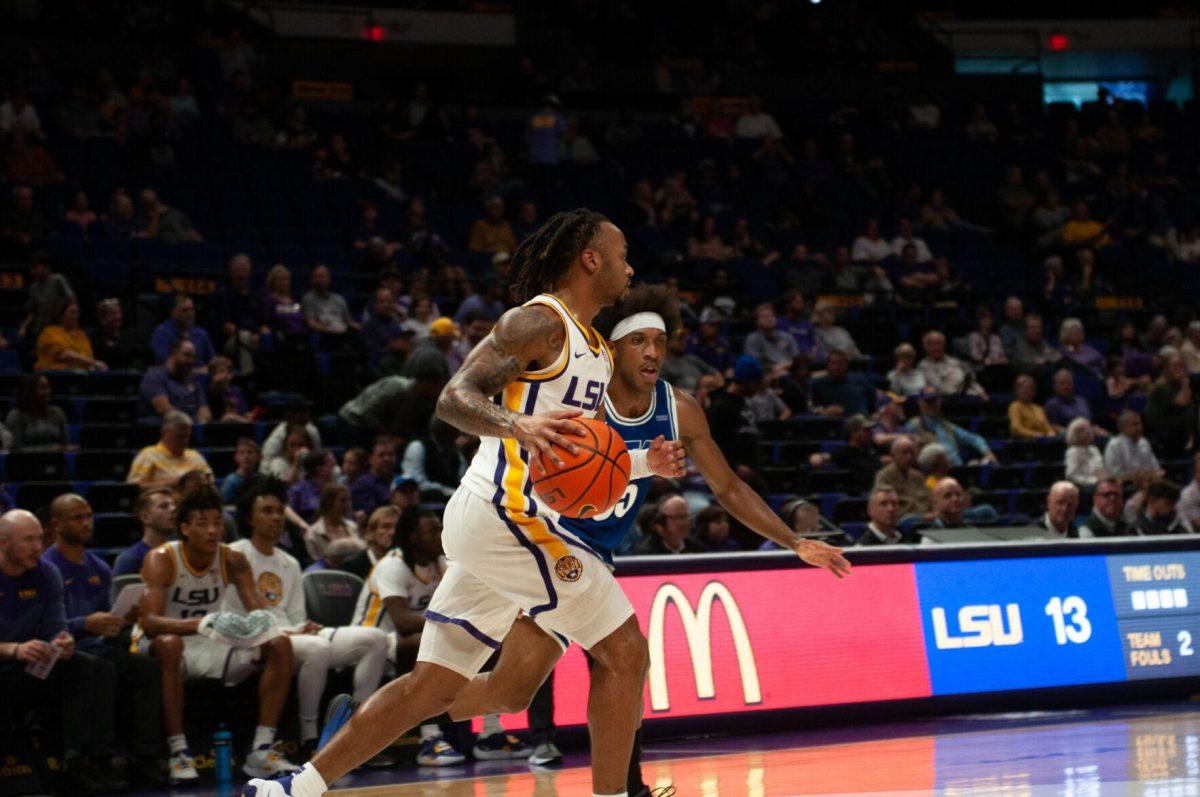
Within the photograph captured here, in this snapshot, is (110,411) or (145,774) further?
(110,411)

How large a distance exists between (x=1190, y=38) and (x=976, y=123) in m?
6.78

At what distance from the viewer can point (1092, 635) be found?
32.5 feet

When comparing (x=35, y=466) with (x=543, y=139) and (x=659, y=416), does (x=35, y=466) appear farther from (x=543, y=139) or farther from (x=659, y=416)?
(x=543, y=139)

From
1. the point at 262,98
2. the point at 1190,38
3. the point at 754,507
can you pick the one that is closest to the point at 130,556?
the point at 754,507

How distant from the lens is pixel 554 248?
513cm

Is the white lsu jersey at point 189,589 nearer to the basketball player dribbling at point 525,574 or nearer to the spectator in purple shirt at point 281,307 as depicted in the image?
the basketball player dribbling at point 525,574

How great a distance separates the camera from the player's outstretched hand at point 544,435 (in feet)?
14.3

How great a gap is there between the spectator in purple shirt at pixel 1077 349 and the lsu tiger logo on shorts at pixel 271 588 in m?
10.8

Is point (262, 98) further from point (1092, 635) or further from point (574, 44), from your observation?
point (1092, 635)

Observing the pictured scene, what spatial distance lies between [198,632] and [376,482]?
3604 mm

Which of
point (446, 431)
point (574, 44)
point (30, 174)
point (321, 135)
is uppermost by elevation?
point (574, 44)

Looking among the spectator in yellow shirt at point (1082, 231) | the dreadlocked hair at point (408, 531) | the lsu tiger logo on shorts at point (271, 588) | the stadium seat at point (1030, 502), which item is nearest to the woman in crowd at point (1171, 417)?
the stadium seat at point (1030, 502)

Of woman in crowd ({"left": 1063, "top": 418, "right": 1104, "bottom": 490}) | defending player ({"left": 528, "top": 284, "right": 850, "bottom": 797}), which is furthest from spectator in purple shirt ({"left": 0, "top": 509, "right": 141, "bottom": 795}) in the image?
woman in crowd ({"left": 1063, "top": 418, "right": 1104, "bottom": 490})

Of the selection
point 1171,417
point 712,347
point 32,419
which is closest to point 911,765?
point 32,419
